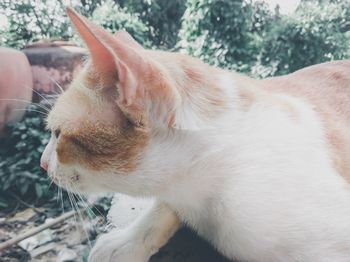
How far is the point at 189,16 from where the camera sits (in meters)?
4.27

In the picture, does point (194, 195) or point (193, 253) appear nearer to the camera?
point (194, 195)

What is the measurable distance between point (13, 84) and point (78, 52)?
612mm

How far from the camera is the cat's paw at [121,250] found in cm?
92

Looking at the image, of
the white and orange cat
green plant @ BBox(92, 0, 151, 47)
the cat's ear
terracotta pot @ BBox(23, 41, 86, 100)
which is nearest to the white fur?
the white and orange cat

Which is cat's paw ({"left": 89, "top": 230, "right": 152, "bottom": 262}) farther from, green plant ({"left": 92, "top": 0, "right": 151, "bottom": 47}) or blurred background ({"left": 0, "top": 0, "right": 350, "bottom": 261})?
green plant ({"left": 92, "top": 0, "right": 151, "bottom": 47})

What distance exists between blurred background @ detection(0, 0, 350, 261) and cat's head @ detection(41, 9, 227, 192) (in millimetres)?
949

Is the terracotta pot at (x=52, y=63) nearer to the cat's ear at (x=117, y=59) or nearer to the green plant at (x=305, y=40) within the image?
the green plant at (x=305, y=40)

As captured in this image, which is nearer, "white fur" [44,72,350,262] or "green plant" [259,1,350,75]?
"white fur" [44,72,350,262]

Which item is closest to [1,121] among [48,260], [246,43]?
[48,260]

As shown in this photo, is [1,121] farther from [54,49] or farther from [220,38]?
[220,38]

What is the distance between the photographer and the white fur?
2.45ft

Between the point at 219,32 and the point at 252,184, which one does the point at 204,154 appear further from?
the point at 219,32

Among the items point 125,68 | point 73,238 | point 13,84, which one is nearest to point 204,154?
point 125,68

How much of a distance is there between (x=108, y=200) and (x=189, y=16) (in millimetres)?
2622
